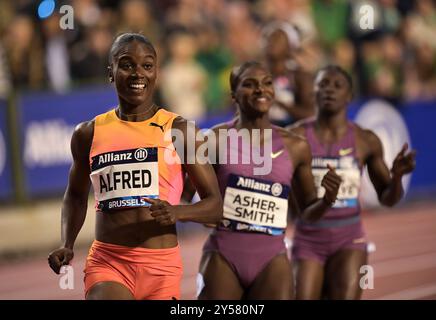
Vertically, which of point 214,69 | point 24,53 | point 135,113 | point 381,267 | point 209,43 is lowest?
point 381,267

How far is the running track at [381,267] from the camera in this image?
9.50 metres

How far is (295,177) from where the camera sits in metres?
6.62

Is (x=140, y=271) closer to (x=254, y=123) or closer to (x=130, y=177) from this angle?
(x=130, y=177)

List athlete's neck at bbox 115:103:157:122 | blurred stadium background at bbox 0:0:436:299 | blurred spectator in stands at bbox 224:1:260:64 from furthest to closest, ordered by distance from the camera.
A: blurred spectator in stands at bbox 224:1:260:64 < blurred stadium background at bbox 0:0:436:299 < athlete's neck at bbox 115:103:157:122

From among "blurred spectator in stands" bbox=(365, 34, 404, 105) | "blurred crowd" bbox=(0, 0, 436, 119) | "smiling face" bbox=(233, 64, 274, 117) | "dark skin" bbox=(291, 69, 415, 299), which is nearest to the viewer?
"smiling face" bbox=(233, 64, 274, 117)

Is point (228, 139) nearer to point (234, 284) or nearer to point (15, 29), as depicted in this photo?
point (234, 284)

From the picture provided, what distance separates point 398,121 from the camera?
15.6 meters

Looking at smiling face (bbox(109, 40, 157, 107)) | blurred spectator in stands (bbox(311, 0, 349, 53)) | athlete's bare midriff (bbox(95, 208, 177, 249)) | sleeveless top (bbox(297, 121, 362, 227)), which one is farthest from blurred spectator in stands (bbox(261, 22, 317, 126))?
blurred spectator in stands (bbox(311, 0, 349, 53))

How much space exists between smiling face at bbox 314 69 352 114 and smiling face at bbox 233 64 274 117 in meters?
1.14

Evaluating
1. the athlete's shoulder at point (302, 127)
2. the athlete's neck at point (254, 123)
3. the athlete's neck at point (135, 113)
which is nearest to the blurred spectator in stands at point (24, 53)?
the athlete's shoulder at point (302, 127)

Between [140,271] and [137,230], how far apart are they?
211 mm

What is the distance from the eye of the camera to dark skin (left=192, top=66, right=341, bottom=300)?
244 inches

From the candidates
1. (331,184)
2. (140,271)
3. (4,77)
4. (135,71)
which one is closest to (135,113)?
(135,71)

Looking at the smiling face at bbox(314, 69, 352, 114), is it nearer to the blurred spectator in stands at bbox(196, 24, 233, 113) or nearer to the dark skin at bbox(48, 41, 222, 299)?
the dark skin at bbox(48, 41, 222, 299)
